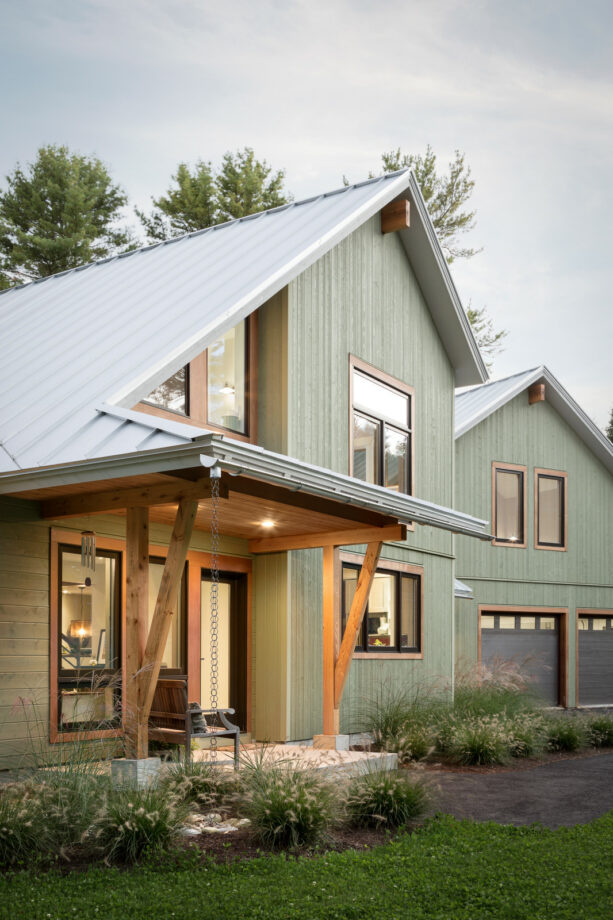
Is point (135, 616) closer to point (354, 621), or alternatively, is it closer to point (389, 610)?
point (354, 621)

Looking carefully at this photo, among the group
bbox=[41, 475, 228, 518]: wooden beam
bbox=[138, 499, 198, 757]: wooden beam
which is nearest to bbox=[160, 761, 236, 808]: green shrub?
bbox=[138, 499, 198, 757]: wooden beam

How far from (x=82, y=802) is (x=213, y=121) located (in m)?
33.6

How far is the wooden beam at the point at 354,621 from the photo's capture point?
1106cm

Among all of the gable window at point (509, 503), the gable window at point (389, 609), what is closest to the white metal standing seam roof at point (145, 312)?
the gable window at point (389, 609)

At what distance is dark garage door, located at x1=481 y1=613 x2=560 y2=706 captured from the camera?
68.4 feet

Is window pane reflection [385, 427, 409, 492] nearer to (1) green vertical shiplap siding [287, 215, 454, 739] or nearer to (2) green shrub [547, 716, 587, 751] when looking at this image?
(1) green vertical shiplap siding [287, 215, 454, 739]

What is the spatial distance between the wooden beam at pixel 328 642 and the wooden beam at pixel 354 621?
0.07 m

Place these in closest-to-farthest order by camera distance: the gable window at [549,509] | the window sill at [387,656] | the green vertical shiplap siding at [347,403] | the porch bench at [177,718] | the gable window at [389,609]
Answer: the porch bench at [177,718]
the green vertical shiplap siding at [347,403]
the gable window at [389,609]
the window sill at [387,656]
the gable window at [549,509]

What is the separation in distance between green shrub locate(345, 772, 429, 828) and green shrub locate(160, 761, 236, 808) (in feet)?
3.22

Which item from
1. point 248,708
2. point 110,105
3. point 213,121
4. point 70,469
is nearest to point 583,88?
point 213,121

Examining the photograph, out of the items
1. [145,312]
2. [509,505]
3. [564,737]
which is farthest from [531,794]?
[509,505]

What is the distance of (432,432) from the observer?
15.5m

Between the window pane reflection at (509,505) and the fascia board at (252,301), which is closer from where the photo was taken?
the fascia board at (252,301)

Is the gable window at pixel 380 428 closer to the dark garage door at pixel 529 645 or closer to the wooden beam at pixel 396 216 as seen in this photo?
the wooden beam at pixel 396 216
